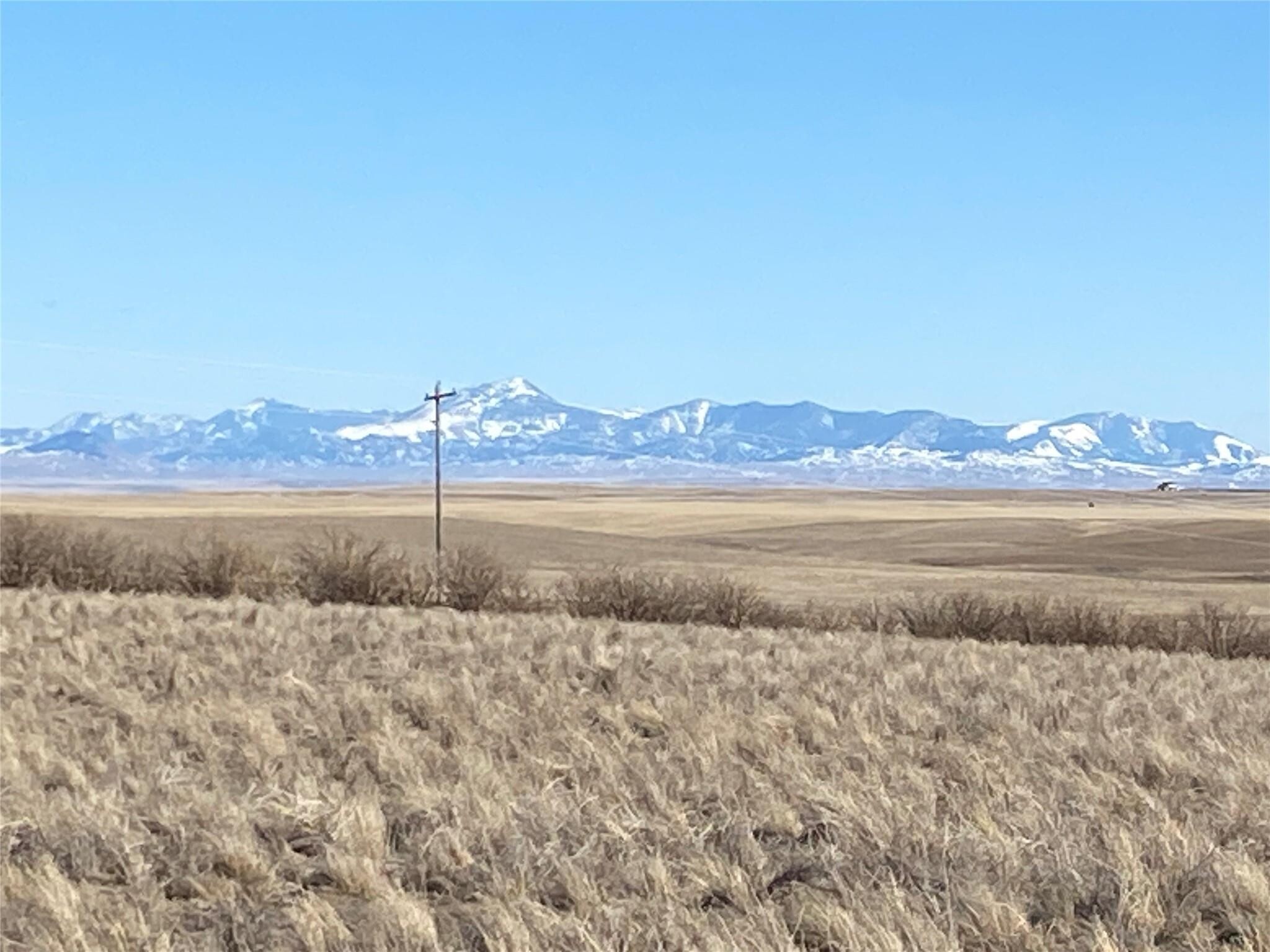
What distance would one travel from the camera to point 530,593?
42156 millimetres

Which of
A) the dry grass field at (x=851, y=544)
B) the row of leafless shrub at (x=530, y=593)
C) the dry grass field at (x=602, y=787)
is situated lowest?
the dry grass field at (x=851, y=544)

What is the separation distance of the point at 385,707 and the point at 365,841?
850 centimetres

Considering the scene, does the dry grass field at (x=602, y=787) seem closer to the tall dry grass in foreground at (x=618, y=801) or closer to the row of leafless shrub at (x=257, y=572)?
the tall dry grass in foreground at (x=618, y=801)

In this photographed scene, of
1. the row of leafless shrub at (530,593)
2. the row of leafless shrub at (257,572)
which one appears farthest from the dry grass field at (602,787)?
the row of leafless shrub at (257,572)

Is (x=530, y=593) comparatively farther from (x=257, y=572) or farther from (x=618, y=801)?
(x=618, y=801)

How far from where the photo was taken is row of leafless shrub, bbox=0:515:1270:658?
37.8m

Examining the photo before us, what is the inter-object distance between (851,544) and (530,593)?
55428mm

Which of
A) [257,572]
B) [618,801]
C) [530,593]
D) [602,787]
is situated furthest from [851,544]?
[618,801]

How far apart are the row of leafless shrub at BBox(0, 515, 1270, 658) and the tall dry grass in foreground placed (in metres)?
11.6

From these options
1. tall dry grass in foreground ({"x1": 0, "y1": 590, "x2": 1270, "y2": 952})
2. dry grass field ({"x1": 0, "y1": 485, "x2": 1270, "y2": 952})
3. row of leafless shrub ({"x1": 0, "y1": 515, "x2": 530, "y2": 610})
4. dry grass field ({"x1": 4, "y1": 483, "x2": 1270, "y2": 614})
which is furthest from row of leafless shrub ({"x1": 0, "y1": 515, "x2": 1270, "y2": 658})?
tall dry grass in foreground ({"x1": 0, "y1": 590, "x2": 1270, "y2": 952})

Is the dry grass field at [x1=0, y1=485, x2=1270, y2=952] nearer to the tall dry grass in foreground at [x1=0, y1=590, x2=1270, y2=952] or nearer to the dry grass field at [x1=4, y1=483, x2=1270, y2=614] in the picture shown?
the tall dry grass in foreground at [x1=0, y1=590, x2=1270, y2=952]

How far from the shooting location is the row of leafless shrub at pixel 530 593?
3775 cm

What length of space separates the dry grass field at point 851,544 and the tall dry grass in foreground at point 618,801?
2427 cm

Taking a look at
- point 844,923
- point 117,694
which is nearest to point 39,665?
point 117,694
